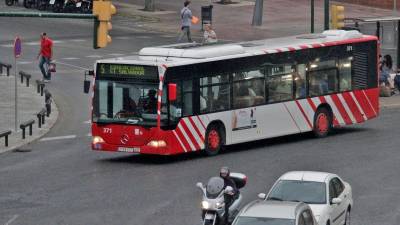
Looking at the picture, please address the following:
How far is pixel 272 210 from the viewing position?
63.7ft

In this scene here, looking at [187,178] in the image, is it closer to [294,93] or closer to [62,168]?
[62,168]

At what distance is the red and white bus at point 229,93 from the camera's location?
30.6m

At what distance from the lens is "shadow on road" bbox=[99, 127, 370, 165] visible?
31.9 m

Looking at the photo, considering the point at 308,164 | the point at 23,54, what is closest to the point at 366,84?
the point at 308,164

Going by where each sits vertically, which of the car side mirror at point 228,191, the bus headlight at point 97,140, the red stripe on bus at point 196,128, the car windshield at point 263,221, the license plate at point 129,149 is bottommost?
the car windshield at point 263,221

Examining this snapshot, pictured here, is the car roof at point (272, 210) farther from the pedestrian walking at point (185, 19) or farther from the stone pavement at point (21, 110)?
the pedestrian walking at point (185, 19)

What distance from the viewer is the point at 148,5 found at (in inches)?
2601

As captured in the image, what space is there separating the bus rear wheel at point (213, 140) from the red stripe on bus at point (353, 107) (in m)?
5.81

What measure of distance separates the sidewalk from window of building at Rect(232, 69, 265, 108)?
2401cm

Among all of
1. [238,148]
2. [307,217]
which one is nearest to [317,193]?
[307,217]

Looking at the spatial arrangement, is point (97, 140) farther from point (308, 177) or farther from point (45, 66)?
point (45, 66)

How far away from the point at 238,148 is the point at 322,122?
3138 millimetres

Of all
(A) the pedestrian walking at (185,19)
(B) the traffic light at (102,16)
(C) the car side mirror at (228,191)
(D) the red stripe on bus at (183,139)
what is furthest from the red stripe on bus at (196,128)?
(A) the pedestrian walking at (185,19)

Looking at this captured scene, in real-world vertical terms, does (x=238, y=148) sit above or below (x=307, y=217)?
below
